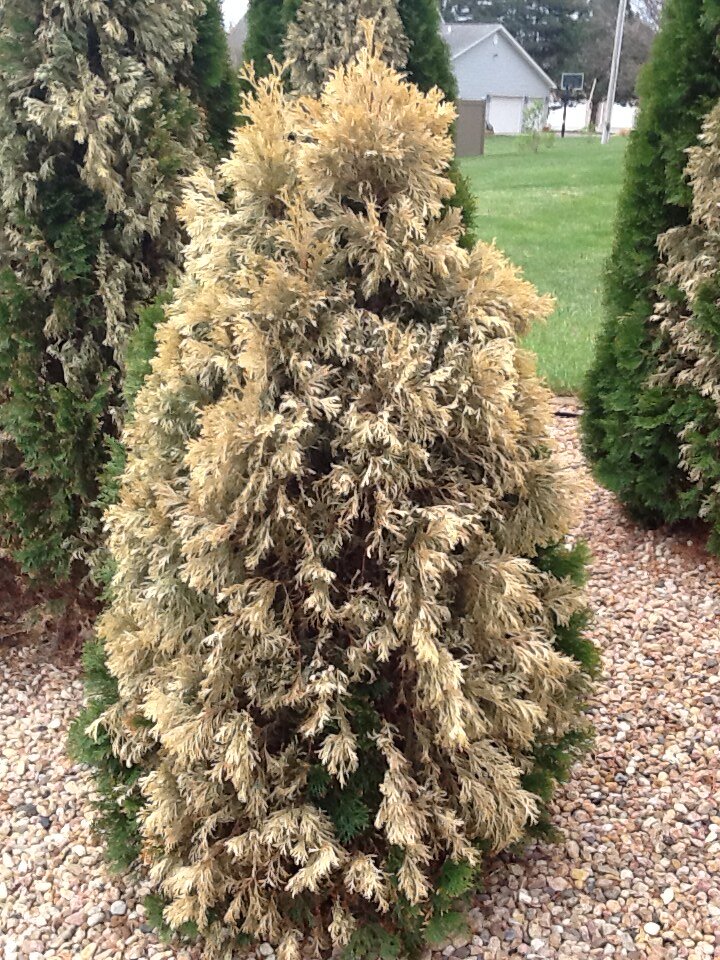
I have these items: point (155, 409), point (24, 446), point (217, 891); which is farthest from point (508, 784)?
point (24, 446)

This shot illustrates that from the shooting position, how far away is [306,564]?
Answer: 2133 millimetres

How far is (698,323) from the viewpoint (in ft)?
14.6

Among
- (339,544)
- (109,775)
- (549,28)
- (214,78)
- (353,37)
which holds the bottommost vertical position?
(109,775)

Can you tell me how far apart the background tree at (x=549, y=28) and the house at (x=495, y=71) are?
3.99 metres

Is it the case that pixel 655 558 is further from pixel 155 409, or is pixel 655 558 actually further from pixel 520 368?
pixel 155 409

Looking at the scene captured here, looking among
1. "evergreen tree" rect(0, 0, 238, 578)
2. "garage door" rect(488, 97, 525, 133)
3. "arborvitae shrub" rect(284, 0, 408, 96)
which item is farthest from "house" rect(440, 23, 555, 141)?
"evergreen tree" rect(0, 0, 238, 578)

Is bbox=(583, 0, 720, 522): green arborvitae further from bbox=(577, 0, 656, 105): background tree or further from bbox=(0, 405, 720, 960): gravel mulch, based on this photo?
bbox=(577, 0, 656, 105): background tree

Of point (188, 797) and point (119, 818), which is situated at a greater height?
point (188, 797)

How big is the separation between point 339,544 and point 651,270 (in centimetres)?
335

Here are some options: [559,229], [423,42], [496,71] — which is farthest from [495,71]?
[423,42]

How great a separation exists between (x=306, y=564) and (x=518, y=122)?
67478 millimetres

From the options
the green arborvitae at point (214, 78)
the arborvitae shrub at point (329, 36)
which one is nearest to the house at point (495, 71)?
the arborvitae shrub at point (329, 36)

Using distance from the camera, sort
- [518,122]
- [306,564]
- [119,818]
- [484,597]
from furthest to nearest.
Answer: [518,122], [119,818], [484,597], [306,564]

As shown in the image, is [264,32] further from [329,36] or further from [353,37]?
[353,37]
